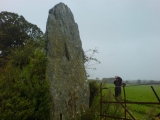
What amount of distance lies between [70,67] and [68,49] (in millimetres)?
858

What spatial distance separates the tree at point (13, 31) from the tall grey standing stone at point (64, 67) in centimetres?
1901

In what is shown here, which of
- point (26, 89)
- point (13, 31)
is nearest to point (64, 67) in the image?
point (26, 89)

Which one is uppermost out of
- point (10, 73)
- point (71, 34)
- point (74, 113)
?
point (71, 34)

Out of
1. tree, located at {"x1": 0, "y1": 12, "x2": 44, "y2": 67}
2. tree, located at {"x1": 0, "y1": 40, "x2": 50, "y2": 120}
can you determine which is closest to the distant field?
tree, located at {"x1": 0, "y1": 40, "x2": 50, "y2": 120}

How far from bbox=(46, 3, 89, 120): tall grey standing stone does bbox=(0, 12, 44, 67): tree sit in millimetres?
19007

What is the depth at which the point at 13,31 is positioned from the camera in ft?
109

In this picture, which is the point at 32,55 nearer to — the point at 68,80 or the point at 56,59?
the point at 56,59

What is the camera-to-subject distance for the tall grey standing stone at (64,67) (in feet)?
34.8

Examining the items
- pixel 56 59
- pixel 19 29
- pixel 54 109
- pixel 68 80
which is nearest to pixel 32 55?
pixel 56 59

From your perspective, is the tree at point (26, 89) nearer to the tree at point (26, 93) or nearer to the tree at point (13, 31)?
the tree at point (26, 93)

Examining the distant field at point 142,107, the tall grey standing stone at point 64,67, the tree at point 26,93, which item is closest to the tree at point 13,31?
the distant field at point 142,107

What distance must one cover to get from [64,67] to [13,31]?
23319 mm

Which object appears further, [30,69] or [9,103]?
[30,69]

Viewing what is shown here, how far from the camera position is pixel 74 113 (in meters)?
10.9
